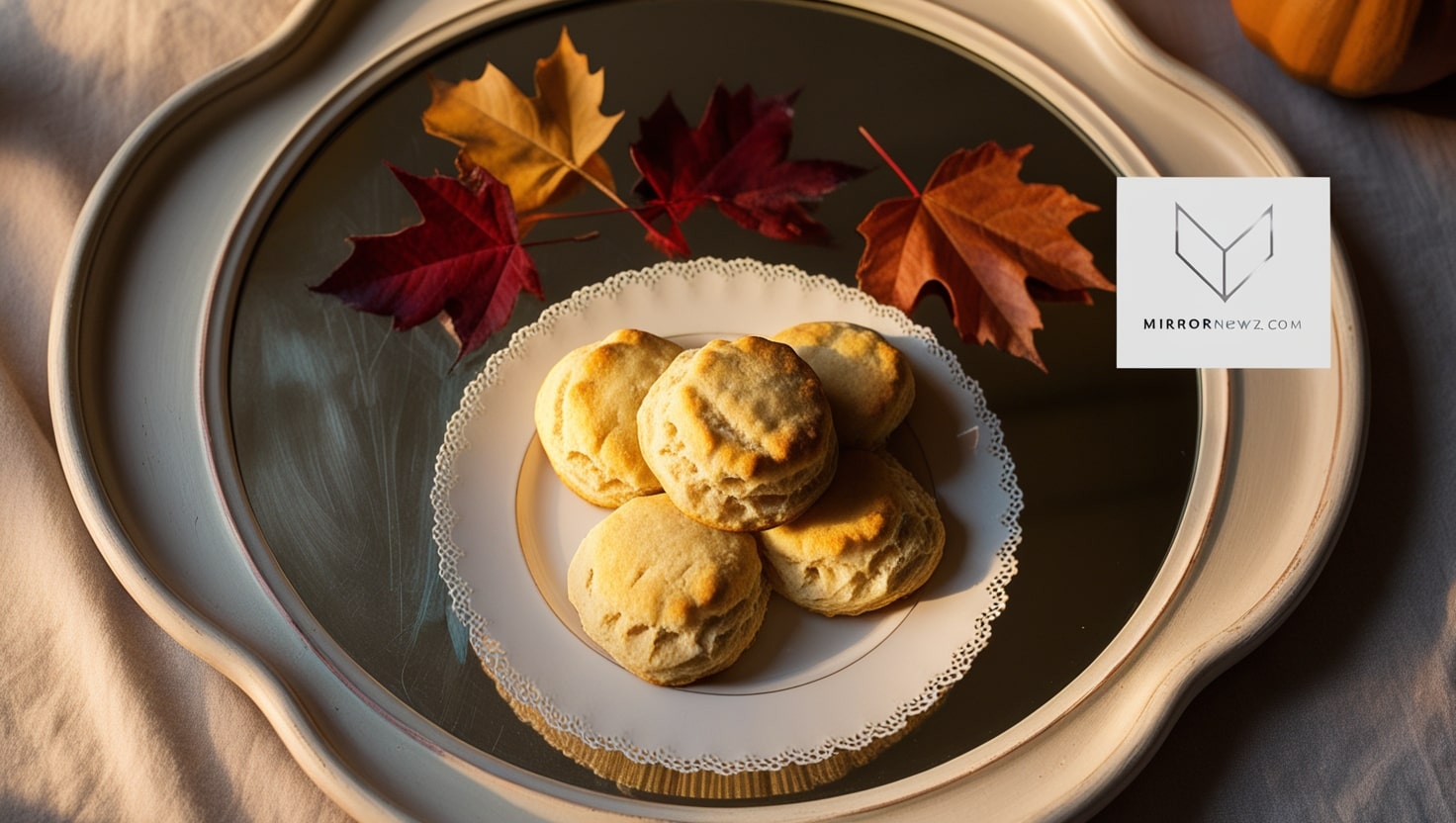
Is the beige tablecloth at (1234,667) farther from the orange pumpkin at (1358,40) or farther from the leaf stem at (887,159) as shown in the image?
the leaf stem at (887,159)

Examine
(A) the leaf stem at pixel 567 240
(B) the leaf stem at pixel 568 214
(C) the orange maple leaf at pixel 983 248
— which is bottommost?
(C) the orange maple leaf at pixel 983 248

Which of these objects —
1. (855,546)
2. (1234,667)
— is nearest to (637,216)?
(855,546)

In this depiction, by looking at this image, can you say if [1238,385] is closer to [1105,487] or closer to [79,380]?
[1105,487]

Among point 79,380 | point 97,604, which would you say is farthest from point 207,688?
point 79,380

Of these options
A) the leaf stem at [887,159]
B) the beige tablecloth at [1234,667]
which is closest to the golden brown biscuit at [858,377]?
the leaf stem at [887,159]

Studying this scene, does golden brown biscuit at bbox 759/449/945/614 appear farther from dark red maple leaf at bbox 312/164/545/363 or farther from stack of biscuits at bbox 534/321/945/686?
dark red maple leaf at bbox 312/164/545/363

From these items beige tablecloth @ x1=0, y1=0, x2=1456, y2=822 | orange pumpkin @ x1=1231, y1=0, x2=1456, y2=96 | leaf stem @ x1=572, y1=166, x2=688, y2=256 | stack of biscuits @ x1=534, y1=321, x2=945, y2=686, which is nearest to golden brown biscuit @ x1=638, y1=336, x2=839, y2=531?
stack of biscuits @ x1=534, y1=321, x2=945, y2=686
